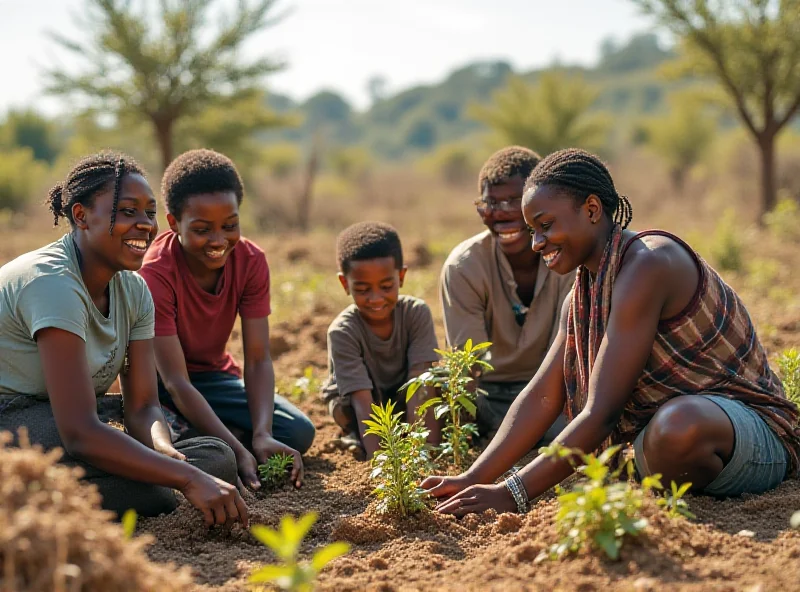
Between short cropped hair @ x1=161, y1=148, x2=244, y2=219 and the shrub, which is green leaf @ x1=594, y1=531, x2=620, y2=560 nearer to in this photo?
short cropped hair @ x1=161, y1=148, x2=244, y2=219

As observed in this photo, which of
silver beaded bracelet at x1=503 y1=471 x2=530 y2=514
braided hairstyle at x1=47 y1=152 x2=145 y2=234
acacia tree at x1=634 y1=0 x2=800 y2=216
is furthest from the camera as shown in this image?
acacia tree at x1=634 y1=0 x2=800 y2=216

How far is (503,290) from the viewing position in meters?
4.28

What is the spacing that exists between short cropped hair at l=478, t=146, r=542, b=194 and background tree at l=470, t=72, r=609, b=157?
19261 millimetres

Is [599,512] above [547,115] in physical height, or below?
below

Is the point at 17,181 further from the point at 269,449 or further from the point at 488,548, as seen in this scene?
the point at 488,548

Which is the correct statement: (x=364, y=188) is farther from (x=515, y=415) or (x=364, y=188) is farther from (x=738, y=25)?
(x=515, y=415)

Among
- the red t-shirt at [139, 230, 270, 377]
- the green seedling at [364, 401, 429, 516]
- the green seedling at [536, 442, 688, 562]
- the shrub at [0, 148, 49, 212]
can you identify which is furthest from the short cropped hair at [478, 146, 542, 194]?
the shrub at [0, 148, 49, 212]

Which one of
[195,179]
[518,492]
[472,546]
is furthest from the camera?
[195,179]

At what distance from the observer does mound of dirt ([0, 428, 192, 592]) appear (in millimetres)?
1805

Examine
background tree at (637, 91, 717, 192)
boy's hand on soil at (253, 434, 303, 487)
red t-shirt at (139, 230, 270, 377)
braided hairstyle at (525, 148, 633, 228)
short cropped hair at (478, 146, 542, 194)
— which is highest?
background tree at (637, 91, 717, 192)

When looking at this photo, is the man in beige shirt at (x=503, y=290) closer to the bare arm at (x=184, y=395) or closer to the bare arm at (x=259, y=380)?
the bare arm at (x=259, y=380)

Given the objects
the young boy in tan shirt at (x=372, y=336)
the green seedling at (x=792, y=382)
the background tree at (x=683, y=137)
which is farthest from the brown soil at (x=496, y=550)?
the background tree at (x=683, y=137)

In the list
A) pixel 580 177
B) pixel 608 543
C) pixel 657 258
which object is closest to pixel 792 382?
pixel 657 258

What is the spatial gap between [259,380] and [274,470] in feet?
1.93
